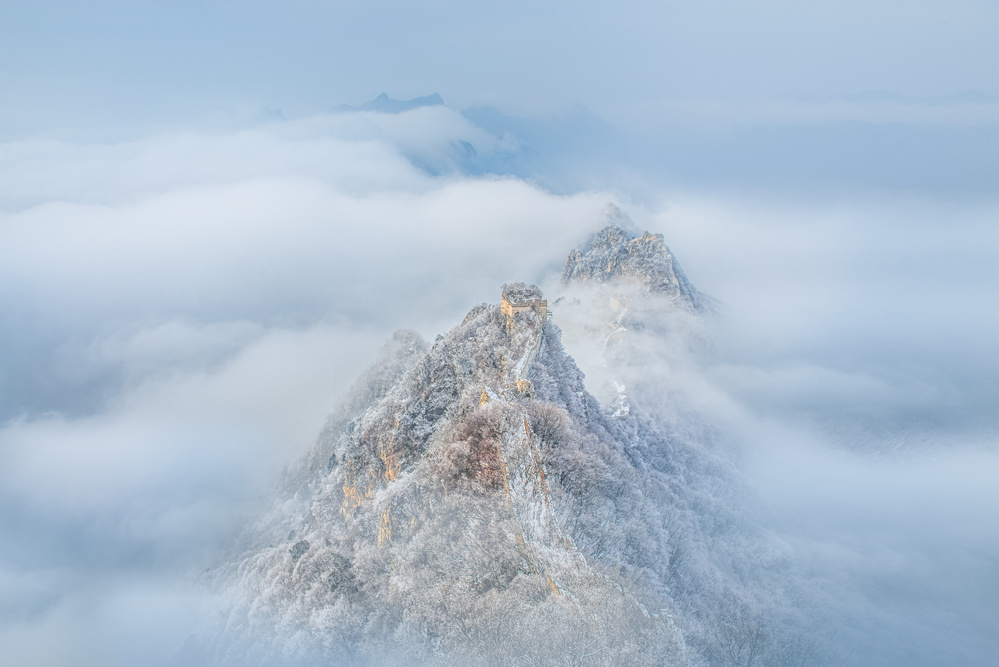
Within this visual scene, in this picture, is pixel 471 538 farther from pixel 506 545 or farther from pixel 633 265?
pixel 633 265

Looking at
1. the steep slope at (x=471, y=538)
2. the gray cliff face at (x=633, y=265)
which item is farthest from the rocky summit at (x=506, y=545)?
the gray cliff face at (x=633, y=265)

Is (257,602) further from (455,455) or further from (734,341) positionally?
(734,341)

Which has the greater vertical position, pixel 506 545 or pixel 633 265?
pixel 633 265

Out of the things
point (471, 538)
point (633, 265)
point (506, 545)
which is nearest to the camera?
point (506, 545)

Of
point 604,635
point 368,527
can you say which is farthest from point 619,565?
point 368,527

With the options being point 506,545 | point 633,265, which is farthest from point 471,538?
point 633,265

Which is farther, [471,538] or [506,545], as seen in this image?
[471,538]

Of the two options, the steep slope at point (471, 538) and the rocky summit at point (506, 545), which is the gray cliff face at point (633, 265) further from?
the steep slope at point (471, 538)

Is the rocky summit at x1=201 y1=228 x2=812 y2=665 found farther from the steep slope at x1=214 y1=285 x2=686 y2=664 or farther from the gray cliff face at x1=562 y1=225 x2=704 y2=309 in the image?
the gray cliff face at x1=562 y1=225 x2=704 y2=309

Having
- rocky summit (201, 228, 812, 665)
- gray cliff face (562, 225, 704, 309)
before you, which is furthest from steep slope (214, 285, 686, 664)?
gray cliff face (562, 225, 704, 309)
